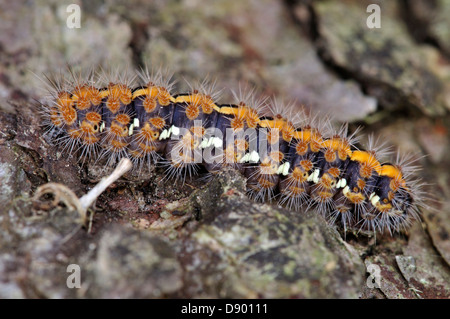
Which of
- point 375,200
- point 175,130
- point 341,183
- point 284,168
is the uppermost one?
point 175,130

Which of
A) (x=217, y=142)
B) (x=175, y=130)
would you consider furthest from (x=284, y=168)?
(x=175, y=130)

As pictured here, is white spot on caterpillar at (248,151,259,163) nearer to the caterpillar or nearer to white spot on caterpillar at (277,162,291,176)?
the caterpillar

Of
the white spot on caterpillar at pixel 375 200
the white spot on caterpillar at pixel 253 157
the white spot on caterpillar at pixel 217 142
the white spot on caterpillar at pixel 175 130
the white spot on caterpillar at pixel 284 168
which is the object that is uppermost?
the white spot on caterpillar at pixel 175 130

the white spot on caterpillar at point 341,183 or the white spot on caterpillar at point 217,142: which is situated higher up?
the white spot on caterpillar at point 217,142

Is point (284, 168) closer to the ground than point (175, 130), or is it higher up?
closer to the ground

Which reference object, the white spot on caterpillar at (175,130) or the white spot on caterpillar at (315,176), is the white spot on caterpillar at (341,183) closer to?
the white spot on caterpillar at (315,176)

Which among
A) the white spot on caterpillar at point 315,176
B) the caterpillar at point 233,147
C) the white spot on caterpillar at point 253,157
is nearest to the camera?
the caterpillar at point 233,147

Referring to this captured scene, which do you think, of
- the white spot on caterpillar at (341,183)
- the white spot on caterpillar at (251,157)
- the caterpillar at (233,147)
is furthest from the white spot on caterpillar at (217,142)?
the white spot on caterpillar at (341,183)

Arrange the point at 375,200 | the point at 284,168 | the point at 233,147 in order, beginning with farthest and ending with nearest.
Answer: the point at 375,200, the point at 284,168, the point at 233,147

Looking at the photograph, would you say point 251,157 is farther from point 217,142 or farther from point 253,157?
point 217,142
